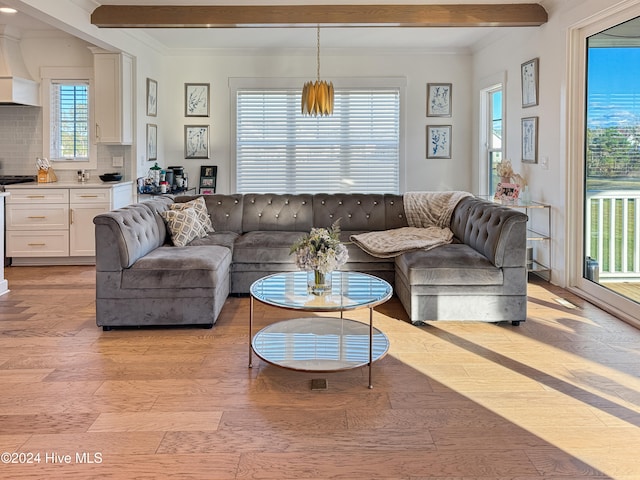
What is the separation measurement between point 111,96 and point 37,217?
158 centimetres

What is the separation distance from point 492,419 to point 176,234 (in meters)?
3.18

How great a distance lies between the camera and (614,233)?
4.62 metres

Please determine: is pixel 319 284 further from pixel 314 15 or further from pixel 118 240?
pixel 314 15

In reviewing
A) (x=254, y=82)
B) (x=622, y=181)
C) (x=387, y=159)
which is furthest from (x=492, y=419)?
(x=254, y=82)

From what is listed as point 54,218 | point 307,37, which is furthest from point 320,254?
point 307,37

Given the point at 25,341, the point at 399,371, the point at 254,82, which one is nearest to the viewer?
the point at 399,371

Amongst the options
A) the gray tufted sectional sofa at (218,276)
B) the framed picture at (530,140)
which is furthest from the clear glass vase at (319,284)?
the framed picture at (530,140)

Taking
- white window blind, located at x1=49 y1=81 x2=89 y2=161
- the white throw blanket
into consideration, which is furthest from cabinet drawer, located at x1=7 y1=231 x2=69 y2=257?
the white throw blanket

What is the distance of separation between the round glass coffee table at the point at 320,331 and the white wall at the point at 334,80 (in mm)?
4419

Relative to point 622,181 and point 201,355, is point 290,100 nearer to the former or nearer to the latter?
point 622,181

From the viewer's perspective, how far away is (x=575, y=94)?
197 inches

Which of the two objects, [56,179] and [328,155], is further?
[328,155]

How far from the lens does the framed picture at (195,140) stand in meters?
7.84

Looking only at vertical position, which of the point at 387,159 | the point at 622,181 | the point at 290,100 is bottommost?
the point at 622,181
